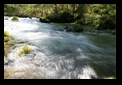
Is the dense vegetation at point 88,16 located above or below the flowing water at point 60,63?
above

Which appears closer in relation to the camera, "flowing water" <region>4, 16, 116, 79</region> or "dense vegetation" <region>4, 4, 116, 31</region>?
"flowing water" <region>4, 16, 116, 79</region>

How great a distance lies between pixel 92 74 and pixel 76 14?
23994 millimetres

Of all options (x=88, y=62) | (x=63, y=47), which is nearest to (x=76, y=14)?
(x=63, y=47)

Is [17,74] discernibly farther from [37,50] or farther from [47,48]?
[47,48]

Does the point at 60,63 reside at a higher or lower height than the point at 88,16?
lower

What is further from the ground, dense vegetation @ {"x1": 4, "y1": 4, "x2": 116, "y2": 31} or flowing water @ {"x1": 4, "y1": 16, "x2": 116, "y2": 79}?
dense vegetation @ {"x1": 4, "y1": 4, "x2": 116, "y2": 31}

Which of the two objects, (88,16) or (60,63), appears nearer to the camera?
(60,63)

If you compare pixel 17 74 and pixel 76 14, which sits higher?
pixel 76 14

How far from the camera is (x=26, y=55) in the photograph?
34.6ft

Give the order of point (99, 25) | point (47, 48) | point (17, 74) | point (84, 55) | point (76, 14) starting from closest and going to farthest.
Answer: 1. point (17, 74)
2. point (84, 55)
3. point (47, 48)
4. point (99, 25)
5. point (76, 14)

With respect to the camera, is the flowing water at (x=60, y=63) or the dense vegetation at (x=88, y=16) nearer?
the flowing water at (x=60, y=63)
